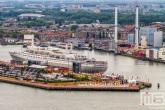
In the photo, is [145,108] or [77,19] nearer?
[145,108]

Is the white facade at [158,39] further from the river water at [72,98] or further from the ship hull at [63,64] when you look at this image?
the river water at [72,98]

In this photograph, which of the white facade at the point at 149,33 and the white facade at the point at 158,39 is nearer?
the white facade at the point at 158,39

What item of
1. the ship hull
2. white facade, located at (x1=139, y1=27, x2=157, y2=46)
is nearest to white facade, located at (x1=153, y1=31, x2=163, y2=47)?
white facade, located at (x1=139, y1=27, x2=157, y2=46)

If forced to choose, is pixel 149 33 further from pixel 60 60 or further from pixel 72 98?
pixel 72 98

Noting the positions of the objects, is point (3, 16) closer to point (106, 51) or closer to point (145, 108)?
point (106, 51)

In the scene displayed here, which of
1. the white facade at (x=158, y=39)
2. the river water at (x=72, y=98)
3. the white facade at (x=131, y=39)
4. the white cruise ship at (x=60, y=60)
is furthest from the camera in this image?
the white facade at (x=131, y=39)

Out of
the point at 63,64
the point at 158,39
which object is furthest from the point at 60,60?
the point at 158,39

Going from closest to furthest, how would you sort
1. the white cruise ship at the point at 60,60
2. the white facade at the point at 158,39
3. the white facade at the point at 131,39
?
1. the white cruise ship at the point at 60,60
2. the white facade at the point at 158,39
3. the white facade at the point at 131,39

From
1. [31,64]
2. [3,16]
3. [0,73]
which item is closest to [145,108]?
[0,73]

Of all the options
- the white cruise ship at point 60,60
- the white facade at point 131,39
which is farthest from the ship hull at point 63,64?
the white facade at point 131,39
